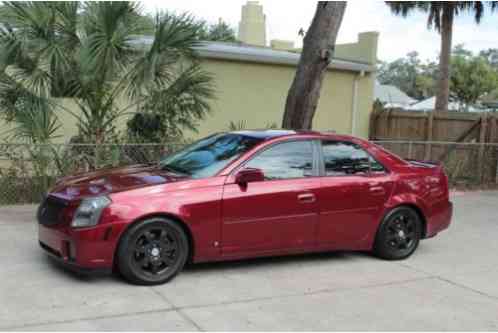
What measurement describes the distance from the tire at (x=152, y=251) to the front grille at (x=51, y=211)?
0.74 metres

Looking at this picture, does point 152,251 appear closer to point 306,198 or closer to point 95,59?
point 306,198

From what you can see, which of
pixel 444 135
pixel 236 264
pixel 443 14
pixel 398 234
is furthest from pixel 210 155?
pixel 443 14

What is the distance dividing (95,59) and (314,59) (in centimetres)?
348

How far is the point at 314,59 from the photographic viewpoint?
1002cm

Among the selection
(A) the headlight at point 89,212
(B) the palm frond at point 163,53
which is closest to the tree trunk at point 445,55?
(B) the palm frond at point 163,53

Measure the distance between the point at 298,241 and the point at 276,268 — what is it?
1.32 ft

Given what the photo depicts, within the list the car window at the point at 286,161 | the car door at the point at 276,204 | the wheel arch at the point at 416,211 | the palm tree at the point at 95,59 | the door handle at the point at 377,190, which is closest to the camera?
the car door at the point at 276,204

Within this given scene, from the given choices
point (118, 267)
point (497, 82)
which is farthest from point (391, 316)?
point (497, 82)

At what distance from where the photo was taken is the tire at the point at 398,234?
723 centimetres

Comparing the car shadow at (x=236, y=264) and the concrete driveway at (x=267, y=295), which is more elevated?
the car shadow at (x=236, y=264)

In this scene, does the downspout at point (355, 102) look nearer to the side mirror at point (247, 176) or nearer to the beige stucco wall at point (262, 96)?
the beige stucco wall at point (262, 96)

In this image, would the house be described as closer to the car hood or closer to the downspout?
the downspout

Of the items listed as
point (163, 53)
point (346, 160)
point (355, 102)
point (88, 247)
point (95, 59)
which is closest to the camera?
point (88, 247)

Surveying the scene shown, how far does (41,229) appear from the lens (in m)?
6.23
